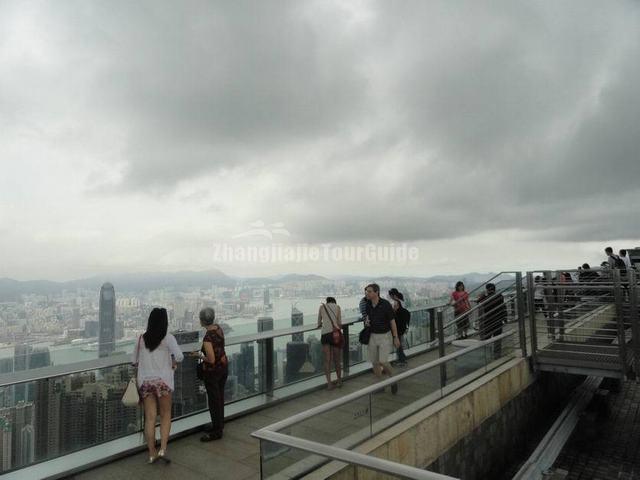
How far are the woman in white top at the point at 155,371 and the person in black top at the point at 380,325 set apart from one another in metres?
3.42

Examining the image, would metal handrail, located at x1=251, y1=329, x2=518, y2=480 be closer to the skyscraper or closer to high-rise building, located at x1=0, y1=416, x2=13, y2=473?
high-rise building, located at x1=0, y1=416, x2=13, y2=473

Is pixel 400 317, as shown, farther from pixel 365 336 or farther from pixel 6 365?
pixel 6 365

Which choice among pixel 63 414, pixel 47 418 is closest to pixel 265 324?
pixel 63 414

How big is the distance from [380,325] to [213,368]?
118 inches

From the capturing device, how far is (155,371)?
16.0 feet

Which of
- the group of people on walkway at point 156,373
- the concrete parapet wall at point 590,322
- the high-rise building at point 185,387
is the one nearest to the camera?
the group of people on walkway at point 156,373

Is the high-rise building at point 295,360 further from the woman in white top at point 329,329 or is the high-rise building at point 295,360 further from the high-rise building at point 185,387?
the high-rise building at point 185,387

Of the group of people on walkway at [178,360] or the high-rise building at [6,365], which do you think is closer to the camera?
the high-rise building at [6,365]

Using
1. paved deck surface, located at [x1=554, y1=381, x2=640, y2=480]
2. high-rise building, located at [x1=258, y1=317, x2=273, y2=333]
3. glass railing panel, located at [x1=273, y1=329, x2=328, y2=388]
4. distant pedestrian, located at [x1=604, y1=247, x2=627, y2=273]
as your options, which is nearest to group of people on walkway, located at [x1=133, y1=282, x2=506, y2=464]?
glass railing panel, located at [x1=273, y1=329, x2=328, y2=388]

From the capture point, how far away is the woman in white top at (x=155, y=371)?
4.86 metres

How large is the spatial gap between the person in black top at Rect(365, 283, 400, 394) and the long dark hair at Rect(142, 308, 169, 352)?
3.41 meters

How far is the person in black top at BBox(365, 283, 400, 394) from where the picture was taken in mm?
7250

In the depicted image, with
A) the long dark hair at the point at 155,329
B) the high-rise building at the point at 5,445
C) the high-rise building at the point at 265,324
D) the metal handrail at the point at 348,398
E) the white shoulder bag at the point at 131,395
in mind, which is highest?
the long dark hair at the point at 155,329

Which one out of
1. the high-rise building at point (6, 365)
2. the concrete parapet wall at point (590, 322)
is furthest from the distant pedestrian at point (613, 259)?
the high-rise building at point (6, 365)
